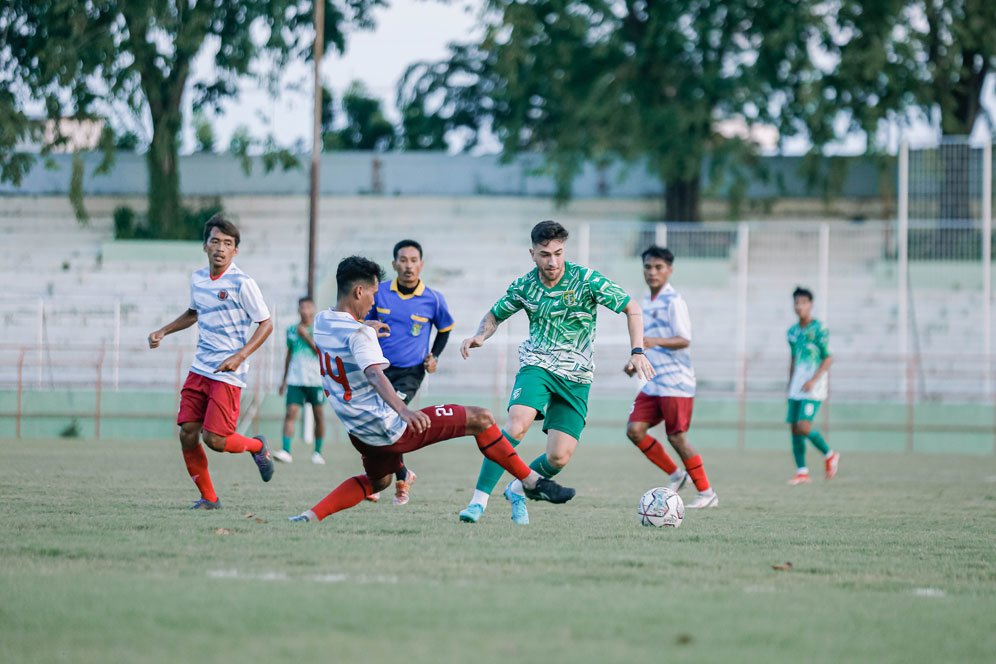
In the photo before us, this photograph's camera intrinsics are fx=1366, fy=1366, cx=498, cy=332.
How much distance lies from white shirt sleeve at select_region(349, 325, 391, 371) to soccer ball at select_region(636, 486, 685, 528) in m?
2.26

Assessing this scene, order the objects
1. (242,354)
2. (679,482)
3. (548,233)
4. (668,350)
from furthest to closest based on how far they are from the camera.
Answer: (679,482)
(668,350)
(242,354)
(548,233)

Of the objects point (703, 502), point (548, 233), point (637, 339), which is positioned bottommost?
point (703, 502)

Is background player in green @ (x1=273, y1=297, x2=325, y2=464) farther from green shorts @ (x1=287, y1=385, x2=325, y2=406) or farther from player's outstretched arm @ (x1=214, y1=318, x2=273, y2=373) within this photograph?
player's outstretched arm @ (x1=214, y1=318, x2=273, y2=373)

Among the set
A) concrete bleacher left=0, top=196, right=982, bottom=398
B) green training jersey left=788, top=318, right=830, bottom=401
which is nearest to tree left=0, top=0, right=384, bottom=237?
concrete bleacher left=0, top=196, right=982, bottom=398

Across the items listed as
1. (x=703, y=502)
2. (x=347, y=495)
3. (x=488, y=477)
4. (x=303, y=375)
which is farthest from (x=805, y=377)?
(x=347, y=495)

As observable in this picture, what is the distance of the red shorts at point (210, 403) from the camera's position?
914cm

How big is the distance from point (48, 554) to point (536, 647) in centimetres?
314

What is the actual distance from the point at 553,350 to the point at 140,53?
25701mm

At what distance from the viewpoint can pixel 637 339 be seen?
28.2 feet

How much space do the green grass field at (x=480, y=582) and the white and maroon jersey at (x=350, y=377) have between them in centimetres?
65

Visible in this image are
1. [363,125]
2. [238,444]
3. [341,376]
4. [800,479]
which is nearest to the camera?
[341,376]

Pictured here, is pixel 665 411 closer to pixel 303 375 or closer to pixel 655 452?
pixel 655 452

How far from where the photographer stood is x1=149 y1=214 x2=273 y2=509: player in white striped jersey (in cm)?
919

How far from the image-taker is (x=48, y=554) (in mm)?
6582
